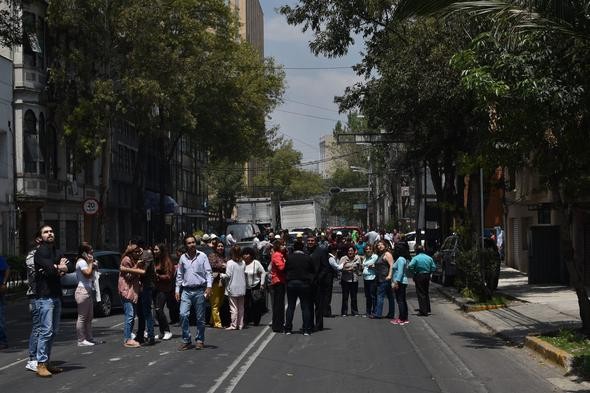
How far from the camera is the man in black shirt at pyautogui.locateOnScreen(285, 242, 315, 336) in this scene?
16531 mm

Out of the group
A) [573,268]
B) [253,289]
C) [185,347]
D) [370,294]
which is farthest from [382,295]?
[185,347]

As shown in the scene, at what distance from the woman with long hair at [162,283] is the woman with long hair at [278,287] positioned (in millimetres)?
2137

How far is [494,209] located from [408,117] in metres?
25.2

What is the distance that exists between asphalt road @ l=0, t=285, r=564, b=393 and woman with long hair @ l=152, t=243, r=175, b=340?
1.24 ft

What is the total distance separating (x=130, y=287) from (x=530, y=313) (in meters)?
9.41

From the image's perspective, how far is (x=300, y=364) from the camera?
12.6 metres

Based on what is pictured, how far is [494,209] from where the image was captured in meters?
50.1

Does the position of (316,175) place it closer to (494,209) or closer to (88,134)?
(494,209)

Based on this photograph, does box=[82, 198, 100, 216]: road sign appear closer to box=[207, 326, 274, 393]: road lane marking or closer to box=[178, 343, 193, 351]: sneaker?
box=[207, 326, 274, 393]: road lane marking

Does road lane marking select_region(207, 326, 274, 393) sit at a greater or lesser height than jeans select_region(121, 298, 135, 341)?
lesser

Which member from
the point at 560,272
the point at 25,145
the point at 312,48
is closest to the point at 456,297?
the point at 560,272

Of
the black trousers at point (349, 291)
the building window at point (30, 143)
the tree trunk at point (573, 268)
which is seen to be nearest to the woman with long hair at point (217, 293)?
the black trousers at point (349, 291)

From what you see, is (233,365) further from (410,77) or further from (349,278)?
(410,77)

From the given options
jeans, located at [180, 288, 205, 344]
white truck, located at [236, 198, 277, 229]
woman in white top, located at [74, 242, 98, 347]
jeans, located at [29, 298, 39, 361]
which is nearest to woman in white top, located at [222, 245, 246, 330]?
jeans, located at [180, 288, 205, 344]
